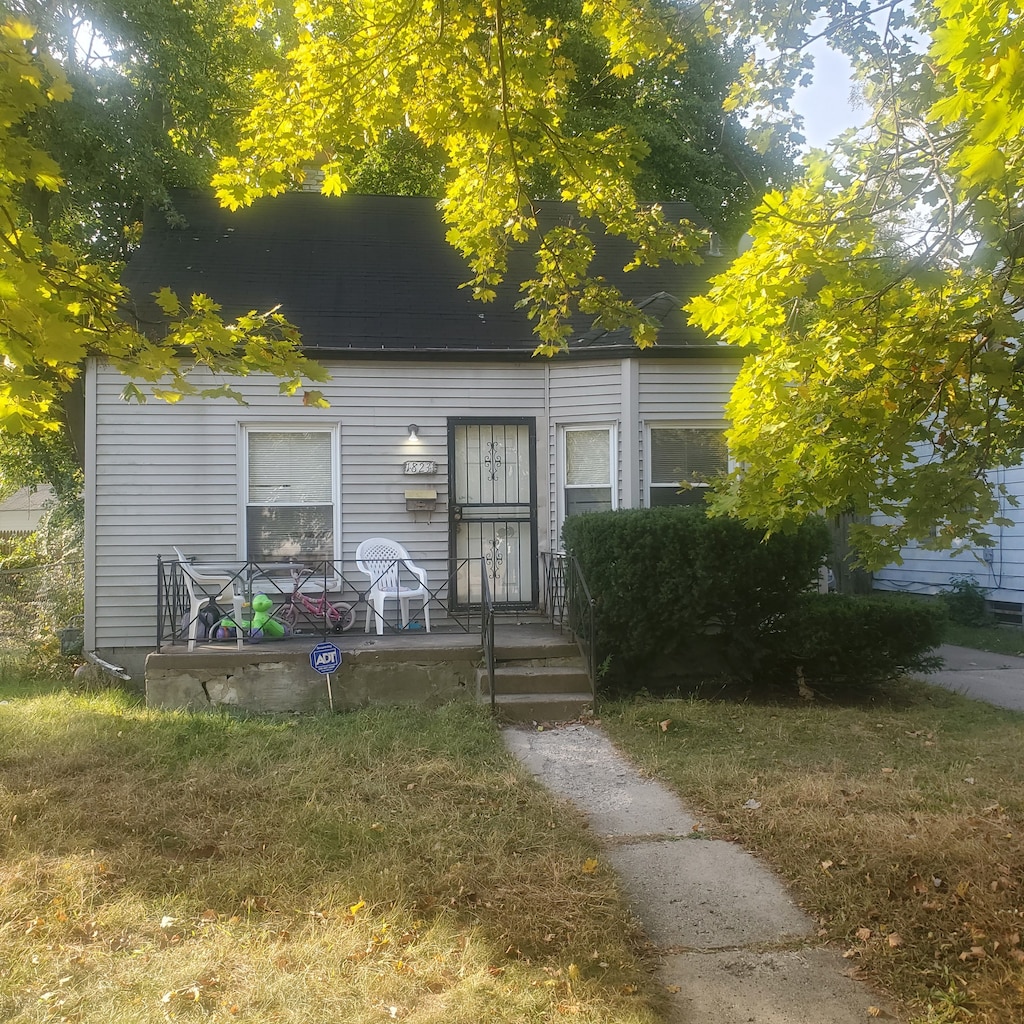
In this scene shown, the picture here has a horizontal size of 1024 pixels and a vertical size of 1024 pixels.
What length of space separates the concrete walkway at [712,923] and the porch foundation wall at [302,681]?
2347 millimetres

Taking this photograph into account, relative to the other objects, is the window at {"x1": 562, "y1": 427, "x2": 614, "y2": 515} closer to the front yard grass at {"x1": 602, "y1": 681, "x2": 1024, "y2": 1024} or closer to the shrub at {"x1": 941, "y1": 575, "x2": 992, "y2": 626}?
the front yard grass at {"x1": 602, "y1": 681, "x2": 1024, "y2": 1024}

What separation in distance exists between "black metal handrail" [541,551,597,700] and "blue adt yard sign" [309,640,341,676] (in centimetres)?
217

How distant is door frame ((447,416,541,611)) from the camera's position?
9.37 metres

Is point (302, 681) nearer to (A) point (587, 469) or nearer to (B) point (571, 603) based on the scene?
(B) point (571, 603)

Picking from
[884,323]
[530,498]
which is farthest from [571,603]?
[884,323]

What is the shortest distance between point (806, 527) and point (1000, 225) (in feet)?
13.8

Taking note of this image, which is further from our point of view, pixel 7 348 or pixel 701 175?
pixel 701 175

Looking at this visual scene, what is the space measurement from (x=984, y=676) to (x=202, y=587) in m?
8.45

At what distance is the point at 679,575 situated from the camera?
7.55 meters

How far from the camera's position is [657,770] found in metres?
5.70

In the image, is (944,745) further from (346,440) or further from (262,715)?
(346,440)

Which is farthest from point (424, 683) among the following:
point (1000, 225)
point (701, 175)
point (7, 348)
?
point (701, 175)

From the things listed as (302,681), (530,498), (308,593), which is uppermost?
(530,498)

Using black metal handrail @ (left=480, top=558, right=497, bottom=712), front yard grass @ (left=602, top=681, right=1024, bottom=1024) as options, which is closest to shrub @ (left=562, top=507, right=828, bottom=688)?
front yard grass @ (left=602, top=681, right=1024, bottom=1024)
